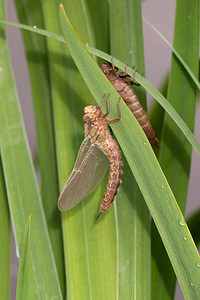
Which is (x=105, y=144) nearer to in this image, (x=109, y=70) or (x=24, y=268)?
(x=109, y=70)

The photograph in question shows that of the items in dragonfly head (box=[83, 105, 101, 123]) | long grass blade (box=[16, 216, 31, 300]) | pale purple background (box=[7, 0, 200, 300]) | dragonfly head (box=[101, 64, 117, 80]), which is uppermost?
pale purple background (box=[7, 0, 200, 300])

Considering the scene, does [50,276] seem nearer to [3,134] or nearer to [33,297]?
[33,297]

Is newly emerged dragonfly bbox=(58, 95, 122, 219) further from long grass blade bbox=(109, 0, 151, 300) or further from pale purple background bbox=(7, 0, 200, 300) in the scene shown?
pale purple background bbox=(7, 0, 200, 300)

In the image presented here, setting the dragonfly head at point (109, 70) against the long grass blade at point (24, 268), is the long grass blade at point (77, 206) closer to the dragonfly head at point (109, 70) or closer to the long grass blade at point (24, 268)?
the dragonfly head at point (109, 70)

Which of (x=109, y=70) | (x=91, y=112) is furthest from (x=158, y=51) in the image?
(x=91, y=112)

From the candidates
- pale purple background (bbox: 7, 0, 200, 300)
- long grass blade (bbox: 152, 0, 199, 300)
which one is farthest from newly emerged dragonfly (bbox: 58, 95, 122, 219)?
pale purple background (bbox: 7, 0, 200, 300)

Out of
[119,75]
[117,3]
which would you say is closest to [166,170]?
[119,75]

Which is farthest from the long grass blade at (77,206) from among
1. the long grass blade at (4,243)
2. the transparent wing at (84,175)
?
the long grass blade at (4,243)
